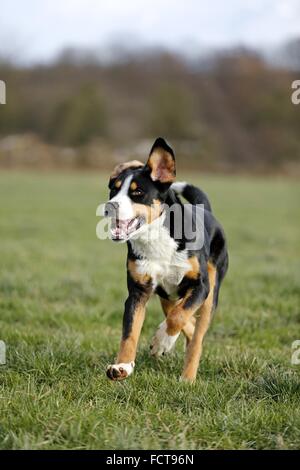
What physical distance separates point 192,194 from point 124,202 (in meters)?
1.28

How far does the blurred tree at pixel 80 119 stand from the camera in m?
57.4

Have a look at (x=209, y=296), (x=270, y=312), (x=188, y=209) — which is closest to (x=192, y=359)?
(x=209, y=296)

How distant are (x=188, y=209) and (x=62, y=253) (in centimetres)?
632

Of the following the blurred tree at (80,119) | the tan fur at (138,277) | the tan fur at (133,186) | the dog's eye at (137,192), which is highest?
→ the blurred tree at (80,119)

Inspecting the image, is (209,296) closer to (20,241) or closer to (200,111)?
(20,241)

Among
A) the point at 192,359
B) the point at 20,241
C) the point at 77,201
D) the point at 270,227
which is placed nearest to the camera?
the point at 192,359

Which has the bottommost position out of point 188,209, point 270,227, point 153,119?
point 270,227

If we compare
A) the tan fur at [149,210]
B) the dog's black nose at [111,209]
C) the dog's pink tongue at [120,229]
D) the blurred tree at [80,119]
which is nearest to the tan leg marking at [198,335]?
the tan fur at [149,210]

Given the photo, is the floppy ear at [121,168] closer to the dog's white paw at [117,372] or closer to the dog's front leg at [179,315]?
the dog's front leg at [179,315]

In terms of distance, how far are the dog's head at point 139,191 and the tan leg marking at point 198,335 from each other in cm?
83

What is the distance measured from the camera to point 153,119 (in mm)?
63188

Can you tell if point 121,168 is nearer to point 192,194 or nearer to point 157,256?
point 157,256

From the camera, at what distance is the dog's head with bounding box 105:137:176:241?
3.81 meters

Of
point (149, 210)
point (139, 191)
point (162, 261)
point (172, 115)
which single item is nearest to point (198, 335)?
point (162, 261)
